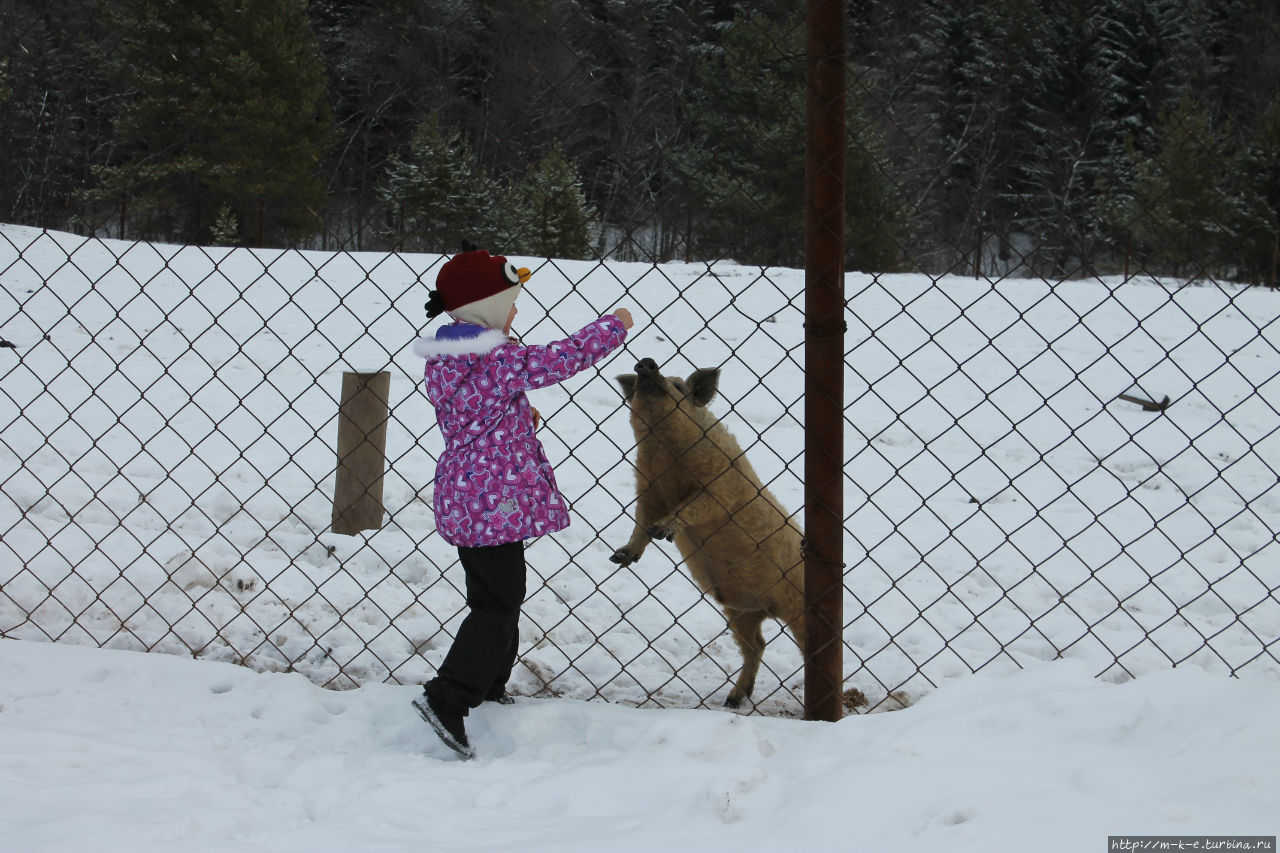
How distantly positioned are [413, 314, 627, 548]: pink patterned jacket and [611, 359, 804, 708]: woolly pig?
616 mm

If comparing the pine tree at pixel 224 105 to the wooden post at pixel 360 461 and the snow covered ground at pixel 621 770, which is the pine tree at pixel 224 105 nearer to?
the wooden post at pixel 360 461

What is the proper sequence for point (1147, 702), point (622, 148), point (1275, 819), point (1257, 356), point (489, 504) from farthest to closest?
point (1257, 356)
point (622, 148)
point (489, 504)
point (1147, 702)
point (1275, 819)

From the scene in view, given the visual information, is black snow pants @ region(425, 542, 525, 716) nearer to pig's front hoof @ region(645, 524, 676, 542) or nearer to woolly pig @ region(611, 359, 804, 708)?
pig's front hoof @ region(645, 524, 676, 542)

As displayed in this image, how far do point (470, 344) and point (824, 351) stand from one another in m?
0.92

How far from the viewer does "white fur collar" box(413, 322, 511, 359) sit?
2496mm

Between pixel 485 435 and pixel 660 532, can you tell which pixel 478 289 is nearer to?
pixel 485 435

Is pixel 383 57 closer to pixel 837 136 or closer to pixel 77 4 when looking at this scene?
pixel 77 4

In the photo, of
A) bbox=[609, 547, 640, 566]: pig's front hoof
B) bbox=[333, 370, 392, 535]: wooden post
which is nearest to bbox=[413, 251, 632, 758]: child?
bbox=[609, 547, 640, 566]: pig's front hoof

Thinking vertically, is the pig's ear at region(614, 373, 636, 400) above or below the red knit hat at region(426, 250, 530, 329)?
below

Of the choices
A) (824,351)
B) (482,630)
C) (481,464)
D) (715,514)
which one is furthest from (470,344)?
(715,514)

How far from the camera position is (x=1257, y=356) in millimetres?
8336

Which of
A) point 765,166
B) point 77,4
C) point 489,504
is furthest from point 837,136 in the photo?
point 77,4

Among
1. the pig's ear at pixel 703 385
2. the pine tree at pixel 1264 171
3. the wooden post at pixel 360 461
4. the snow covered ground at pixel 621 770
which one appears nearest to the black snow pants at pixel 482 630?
the snow covered ground at pixel 621 770

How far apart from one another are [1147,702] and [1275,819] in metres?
0.43
